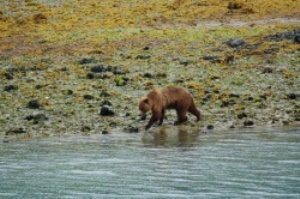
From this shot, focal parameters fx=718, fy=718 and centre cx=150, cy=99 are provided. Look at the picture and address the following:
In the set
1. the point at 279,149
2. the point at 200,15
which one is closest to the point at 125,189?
the point at 279,149

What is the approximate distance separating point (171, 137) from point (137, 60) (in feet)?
36.6

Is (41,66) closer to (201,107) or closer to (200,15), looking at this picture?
(201,107)

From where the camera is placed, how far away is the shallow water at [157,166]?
11.3 metres

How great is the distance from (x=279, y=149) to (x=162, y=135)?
3.62 metres

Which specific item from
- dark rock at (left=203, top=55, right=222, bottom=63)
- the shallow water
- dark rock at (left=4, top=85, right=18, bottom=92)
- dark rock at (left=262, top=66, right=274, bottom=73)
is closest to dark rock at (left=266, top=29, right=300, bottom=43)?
dark rock at (left=203, top=55, right=222, bottom=63)

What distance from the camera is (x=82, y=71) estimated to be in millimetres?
25984

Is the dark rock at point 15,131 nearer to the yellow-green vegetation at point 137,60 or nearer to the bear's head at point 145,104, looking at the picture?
the yellow-green vegetation at point 137,60

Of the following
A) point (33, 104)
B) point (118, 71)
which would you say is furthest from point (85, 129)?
point (118, 71)

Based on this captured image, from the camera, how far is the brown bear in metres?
18.8

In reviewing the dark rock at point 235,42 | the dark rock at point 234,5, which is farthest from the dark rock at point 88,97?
the dark rock at point 234,5

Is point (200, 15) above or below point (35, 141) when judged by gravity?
above

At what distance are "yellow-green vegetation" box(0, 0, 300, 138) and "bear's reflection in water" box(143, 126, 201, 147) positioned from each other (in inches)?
29.1

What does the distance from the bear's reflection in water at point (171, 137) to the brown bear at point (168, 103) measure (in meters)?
0.55

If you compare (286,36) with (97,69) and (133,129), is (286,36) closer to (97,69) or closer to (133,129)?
(97,69)
